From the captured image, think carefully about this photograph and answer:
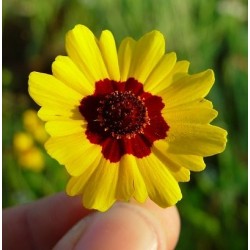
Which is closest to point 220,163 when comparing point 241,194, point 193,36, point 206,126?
point 241,194

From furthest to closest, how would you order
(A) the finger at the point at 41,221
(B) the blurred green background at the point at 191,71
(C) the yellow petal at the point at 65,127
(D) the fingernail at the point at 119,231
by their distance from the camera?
1. (B) the blurred green background at the point at 191,71
2. (A) the finger at the point at 41,221
3. (D) the fingernail at the point at 119,231
4. (C) the yellow petal at the point at 65,127

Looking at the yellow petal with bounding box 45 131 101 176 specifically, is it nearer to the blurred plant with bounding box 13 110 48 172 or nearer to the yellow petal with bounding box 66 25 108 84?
the yellow petal with bounding box 66 25 108 84

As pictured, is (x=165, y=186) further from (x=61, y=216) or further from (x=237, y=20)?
(x=237, y=20)

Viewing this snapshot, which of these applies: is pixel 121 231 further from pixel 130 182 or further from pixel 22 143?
pixel 22 143

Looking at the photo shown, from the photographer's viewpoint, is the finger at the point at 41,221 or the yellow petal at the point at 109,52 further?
the finger at the point at 41,221

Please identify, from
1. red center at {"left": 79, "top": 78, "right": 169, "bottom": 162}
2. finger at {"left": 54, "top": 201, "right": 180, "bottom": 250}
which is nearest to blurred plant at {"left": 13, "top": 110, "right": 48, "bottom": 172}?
finger at {"left": 54, "top": 201, "right": 180, "bottom": 250}

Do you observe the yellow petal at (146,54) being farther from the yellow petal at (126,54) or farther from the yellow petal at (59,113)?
the yellow petal at (59,113)

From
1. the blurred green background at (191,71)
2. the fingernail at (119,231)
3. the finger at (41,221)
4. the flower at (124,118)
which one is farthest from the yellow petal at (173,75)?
the blurred green background at (191,71)
